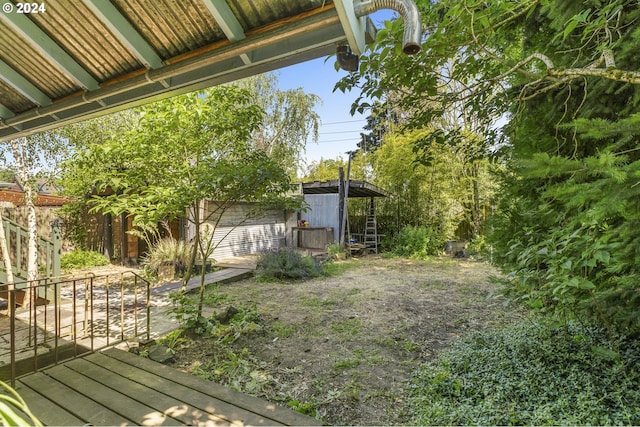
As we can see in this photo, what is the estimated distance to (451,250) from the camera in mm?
10297

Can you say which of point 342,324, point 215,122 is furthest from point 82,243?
point 342,324

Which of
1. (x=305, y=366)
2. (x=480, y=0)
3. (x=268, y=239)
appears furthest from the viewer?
(x=268, y=239)

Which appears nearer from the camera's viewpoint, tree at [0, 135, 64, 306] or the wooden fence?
the wooden fence

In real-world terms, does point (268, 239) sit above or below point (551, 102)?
below

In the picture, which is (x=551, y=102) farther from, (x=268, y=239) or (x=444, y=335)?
(x=268, y=239)

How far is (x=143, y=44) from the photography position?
1937 millimetres

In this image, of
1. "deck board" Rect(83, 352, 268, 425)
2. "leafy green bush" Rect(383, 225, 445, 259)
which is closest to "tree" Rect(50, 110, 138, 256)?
"deck board" Rect(83, 352, 268, 425)

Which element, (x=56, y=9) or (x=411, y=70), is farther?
(x=411, y=70)

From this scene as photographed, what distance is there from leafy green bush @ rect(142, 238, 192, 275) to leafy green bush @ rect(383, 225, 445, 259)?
639 cm

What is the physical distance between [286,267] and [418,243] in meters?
4.96

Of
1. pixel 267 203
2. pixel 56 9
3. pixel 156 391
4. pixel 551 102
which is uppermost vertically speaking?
pixel 56 9

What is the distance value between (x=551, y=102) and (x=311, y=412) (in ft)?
10.4

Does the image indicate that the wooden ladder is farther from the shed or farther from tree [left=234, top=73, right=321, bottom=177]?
tree [left=234, top=73, right=321, bottom=177]

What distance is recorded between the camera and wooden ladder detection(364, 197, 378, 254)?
11110mm
